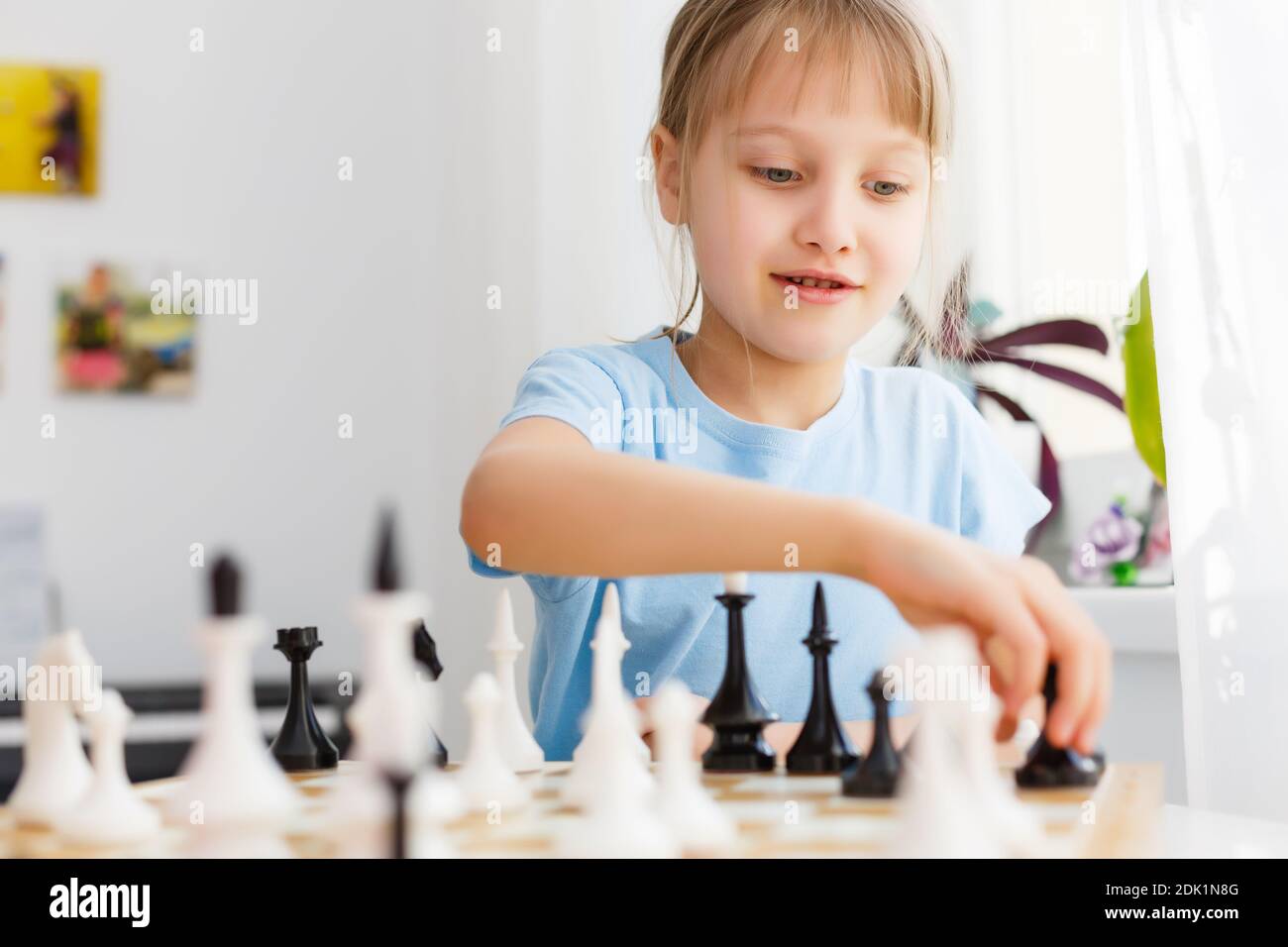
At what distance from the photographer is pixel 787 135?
111 centimetres

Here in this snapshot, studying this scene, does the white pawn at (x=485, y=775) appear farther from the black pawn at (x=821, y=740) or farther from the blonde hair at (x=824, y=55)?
the blonde hair at (x=824, y=55)

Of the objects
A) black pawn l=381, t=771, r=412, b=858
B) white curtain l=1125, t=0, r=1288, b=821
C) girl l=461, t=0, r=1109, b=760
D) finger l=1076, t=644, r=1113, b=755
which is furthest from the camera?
white curtain l=1125, t=0, r=1288, b=821

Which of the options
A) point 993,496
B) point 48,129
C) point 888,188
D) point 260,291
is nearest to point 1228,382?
point 993,496

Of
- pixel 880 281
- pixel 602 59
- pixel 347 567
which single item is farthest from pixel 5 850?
pixel 347 567

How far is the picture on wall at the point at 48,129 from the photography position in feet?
10.4

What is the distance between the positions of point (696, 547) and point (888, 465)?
68 cm

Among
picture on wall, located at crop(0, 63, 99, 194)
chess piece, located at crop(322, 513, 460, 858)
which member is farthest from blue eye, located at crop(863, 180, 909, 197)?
picture on wall, located at crop(0, 63, 99, 194)

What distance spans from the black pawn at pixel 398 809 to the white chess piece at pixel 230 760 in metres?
0.08

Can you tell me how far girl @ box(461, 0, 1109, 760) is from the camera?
775mm

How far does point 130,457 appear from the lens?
3.14m

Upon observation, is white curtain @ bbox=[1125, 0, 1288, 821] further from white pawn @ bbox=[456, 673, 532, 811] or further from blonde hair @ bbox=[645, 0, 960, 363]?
white pawn @ bbox=[456, 673, 532, 811]

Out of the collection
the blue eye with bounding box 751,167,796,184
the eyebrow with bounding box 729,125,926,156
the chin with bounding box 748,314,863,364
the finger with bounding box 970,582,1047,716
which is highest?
the eyebrow with bounding box 729,125,926,156

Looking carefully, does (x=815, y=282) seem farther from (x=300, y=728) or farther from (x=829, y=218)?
(x=300, y=728)

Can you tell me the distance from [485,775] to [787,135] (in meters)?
0.67
